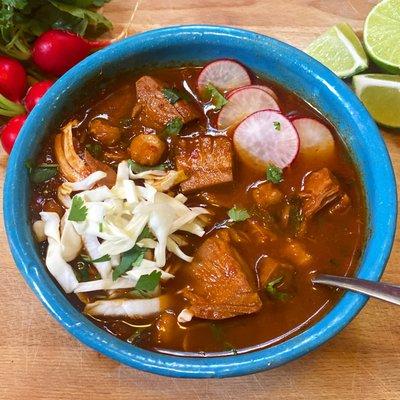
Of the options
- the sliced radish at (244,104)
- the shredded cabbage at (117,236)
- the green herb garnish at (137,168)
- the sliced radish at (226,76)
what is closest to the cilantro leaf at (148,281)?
the shredded cabbage at (117,236)

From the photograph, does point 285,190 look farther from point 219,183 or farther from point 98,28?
point 98,28

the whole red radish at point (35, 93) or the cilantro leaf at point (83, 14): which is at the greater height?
the cilantro leaf at point (83, 14)

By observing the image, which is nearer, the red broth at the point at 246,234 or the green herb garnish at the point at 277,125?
the red broth at the point at 246,234

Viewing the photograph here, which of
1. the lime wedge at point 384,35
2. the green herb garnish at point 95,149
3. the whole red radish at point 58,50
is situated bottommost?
the green herb garnish at point 95,149

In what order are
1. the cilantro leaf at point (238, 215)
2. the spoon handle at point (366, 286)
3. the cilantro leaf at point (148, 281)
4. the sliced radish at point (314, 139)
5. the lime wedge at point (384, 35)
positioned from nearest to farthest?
the spoon handle at point (366, 286)
the cilantro leaf at point (148, 281)
the cilantro leaf at point (238, 215)
the sliced radish at point (314, 139)
the lime wedge at point (384, 35)

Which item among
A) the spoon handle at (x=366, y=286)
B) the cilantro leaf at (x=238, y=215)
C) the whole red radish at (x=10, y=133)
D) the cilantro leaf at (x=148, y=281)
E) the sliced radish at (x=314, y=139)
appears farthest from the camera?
the whole red radish at (x=10, y=133)

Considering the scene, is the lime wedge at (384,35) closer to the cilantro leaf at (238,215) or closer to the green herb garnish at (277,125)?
the green herb garnish at (277,125)
